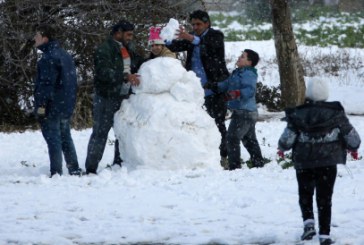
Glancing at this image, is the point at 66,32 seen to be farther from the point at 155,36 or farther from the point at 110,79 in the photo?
the point at 110,79

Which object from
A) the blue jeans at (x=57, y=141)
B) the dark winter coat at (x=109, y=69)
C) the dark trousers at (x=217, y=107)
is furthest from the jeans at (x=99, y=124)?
the dark trousers at (x=217, y=107)

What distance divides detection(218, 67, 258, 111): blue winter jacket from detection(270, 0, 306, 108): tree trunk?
19.9ft

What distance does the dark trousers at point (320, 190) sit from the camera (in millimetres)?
6688

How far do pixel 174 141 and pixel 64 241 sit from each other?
10.9 ft

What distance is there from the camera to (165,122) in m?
10.1

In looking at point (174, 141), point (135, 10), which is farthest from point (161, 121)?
point (135, 10)

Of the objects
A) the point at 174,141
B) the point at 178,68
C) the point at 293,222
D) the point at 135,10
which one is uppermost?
the point at 135,10

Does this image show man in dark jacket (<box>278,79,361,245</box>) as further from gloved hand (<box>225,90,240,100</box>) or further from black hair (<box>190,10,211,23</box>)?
black hair (<box>190,10,211,23</box>)

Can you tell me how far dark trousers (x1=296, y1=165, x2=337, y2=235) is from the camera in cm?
669

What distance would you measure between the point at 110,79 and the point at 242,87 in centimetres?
158

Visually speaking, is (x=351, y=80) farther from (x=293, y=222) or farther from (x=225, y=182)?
(x=293, y=222)

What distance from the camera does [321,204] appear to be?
22.1ft

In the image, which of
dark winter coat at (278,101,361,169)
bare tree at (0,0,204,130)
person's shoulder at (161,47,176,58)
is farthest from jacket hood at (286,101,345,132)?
bare tree at (0,0,204,130)

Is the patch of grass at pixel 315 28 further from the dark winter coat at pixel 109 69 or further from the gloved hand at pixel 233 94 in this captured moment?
the dark winter coat at pixel 109 69
